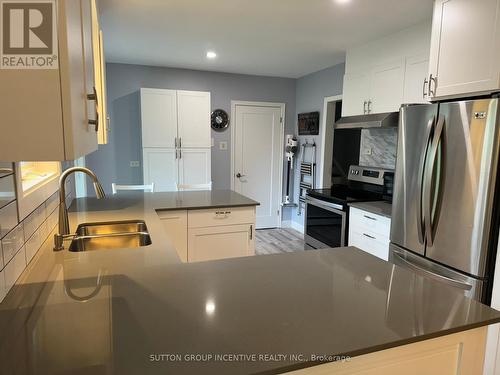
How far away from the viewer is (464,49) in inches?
81.0

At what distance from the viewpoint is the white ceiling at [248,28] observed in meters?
2.46

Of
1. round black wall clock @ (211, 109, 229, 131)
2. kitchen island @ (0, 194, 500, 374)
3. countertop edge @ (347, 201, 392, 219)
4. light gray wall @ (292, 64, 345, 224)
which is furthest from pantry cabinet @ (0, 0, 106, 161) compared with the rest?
round black wall clock @ (211, 109, 229, 131)

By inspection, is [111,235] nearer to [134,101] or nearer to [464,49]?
[464,49]

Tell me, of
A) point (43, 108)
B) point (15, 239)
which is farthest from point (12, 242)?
point (43, 108)

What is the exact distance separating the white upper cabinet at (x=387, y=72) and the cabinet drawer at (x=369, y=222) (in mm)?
953

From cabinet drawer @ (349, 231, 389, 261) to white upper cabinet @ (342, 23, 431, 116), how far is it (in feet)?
3.70

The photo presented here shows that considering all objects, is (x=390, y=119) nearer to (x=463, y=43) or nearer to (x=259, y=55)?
(x=463, y=43)

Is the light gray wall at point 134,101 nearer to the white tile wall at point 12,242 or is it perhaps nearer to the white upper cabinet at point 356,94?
the white upper cabinet at point 356,94

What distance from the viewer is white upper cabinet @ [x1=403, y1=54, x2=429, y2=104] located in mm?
2668

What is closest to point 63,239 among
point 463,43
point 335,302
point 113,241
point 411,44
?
point 113,241

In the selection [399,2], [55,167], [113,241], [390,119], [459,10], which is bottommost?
[113,241]

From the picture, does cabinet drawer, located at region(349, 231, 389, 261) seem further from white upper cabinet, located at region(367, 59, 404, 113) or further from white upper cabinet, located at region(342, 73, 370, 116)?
white upper cabinet, located at region(342, 73, 370, 116)

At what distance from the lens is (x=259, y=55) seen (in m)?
3.85

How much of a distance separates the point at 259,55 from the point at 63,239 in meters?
3.05
